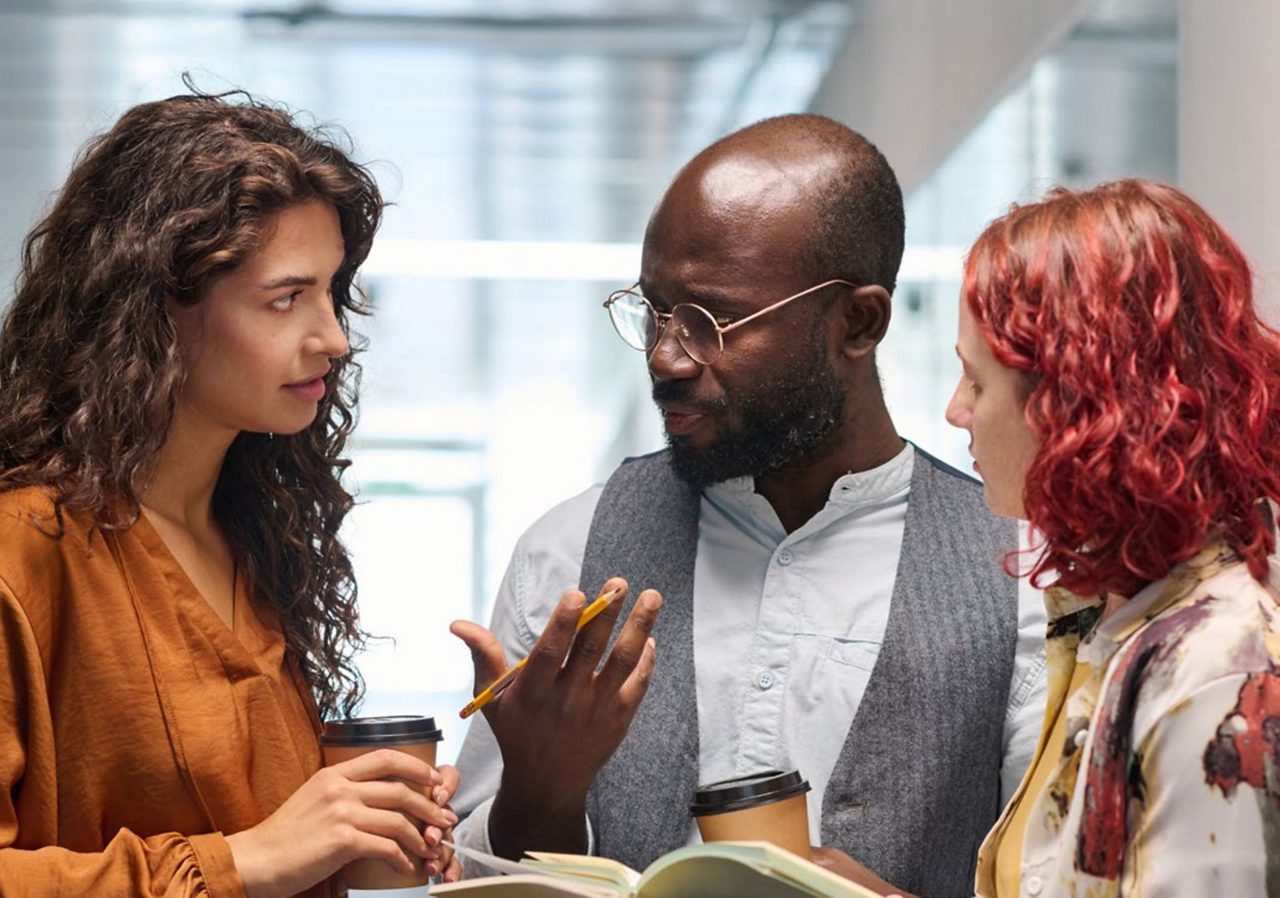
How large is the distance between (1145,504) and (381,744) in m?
0.71

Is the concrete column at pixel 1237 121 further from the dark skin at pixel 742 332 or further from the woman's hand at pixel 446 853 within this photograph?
the woman's hand at pixel 446 853

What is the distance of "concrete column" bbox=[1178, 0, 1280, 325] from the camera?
183 cm

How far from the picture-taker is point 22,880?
136cm

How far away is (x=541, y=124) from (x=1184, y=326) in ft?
16.7

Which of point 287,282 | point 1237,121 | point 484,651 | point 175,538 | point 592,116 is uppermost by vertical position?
point 592,116

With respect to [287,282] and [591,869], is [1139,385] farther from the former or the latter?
[287,282]

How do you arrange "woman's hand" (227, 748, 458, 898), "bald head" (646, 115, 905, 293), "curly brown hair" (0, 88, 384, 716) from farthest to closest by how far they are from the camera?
1. "bald head" (646, 115, 905, 293)
2. "curly brown hair" (0, 88, 384, 716)
3. "woman's hand" (227, 748, 458, 898)

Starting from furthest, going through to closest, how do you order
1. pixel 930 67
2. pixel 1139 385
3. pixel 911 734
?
pixel 930 67
pixel 911 734
pixel 1139 385

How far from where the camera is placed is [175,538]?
5.33 ft

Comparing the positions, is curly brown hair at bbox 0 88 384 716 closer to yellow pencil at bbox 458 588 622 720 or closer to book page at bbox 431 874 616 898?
yellow pencil at bbox 458 588 622 720

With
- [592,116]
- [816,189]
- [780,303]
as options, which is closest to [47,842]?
[780,303]

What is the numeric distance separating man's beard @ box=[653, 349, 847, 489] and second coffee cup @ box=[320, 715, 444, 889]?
1.63 ft

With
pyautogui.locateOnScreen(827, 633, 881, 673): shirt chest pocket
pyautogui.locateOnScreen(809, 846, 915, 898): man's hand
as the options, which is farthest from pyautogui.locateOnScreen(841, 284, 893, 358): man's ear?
pyautogui.locateOnScreen(809, 846, 915, 898): man's hand

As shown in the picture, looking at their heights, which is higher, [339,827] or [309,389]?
[309,389]
